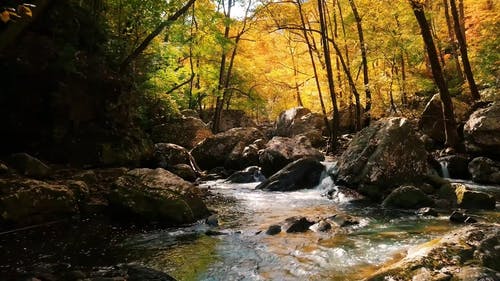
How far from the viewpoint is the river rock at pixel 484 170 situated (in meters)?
12.3

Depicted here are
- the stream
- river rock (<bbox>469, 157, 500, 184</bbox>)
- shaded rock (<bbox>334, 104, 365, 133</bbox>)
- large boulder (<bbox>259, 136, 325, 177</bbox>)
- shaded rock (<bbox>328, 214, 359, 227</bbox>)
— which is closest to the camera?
the stream

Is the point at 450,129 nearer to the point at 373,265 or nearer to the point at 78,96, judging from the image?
the point at 373,265

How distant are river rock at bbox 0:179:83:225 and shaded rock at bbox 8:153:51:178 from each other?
0.90 m

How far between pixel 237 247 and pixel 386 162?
6.05 meters

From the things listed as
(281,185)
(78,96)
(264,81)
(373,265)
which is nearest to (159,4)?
(78,96)

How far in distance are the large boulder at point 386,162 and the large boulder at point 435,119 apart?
592 centimetres

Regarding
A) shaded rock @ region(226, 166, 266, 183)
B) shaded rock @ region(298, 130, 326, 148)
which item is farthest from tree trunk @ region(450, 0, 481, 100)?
A: shaded rock @ region(226, 166, 266, 183)

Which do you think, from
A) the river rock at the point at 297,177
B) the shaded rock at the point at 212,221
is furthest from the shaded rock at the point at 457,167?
the shaded rock at the point at 212,221

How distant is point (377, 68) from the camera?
27.3 m

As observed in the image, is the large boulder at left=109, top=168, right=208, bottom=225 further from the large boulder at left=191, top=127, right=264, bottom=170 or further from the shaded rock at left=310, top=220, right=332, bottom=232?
the large boulder at left=191, top=127, right=264, bottom=170

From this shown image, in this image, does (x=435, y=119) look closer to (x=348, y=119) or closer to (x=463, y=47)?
(x=463, y=47)

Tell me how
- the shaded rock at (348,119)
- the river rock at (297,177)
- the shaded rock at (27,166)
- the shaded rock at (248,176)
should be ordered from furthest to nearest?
the shaded rock at (348,119) < the shaded rock at (248,176) < the river rock at (297,177) < the shaded rock at (27,166)

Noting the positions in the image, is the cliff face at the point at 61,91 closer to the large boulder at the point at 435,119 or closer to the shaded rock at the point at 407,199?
the shaded rock at the point at 407,199

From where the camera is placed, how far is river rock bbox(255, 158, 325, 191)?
13844mm
